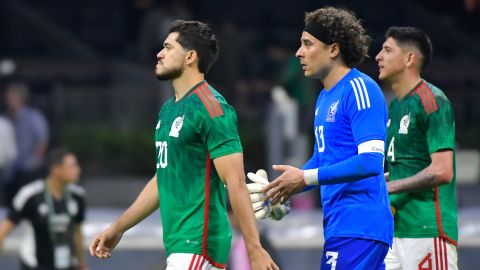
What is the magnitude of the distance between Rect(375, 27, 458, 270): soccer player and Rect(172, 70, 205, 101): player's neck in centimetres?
147

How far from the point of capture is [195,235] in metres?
6.68

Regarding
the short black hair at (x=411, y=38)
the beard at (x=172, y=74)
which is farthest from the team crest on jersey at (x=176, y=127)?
the short black hair at (x=411, y=38)

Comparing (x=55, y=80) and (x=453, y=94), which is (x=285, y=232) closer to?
(x=453, y=94)

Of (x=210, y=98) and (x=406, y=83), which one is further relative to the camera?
(x=406, y=83)

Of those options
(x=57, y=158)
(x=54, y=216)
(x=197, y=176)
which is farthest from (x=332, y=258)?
(x=54, y=216)

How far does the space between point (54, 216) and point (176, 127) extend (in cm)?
603

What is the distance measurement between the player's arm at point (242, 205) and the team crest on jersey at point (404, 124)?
1533mm

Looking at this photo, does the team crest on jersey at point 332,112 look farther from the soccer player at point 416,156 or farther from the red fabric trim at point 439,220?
the red fabric trim at point 439,220

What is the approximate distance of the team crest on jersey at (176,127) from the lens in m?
6.77

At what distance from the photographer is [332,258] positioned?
6734mm

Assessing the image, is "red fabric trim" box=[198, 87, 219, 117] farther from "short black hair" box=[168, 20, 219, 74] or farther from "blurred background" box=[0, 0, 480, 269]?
"blurred background" box=[0, 0, 480, 269]

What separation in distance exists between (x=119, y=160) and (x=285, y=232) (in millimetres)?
6700


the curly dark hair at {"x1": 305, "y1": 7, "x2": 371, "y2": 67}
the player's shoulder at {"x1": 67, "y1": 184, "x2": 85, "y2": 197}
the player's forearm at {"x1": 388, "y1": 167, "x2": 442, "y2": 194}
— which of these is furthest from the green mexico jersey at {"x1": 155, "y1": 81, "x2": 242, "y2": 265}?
the player's shoulder at {"x1": 67, "y1": 184, "x2": 85, "y2": 197}

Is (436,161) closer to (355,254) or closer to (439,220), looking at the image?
(439,220)
